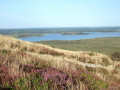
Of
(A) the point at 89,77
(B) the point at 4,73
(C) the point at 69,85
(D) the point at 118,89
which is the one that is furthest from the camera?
(A) the point at 89,77

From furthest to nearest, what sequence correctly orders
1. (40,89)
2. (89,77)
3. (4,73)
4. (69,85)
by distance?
(89,77)
(4,73)
(69,85)
(40,89)

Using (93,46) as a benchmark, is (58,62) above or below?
above

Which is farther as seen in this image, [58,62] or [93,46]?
[93,46]

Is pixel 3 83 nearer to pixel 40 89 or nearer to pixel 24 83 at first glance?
pixel 24 83

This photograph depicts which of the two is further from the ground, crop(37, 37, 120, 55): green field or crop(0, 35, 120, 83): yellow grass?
crop(0, 35, 120, 83): yellow grass

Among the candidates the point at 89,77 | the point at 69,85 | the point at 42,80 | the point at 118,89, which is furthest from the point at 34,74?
the point at 118,89

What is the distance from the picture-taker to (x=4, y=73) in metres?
3.97

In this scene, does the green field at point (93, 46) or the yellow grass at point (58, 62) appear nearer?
the yellow grass at point (58, 62)

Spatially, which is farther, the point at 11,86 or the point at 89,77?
the point at 89,77

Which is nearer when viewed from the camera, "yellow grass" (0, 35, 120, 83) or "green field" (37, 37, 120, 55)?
"yellow grass" (0, 35, 120, 83)

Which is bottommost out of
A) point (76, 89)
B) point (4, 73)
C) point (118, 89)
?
point (118, 89)

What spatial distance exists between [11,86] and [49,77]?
3.28 feet

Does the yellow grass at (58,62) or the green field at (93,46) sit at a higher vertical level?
the yellow grass at (58,62)

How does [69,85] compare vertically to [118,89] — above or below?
above
